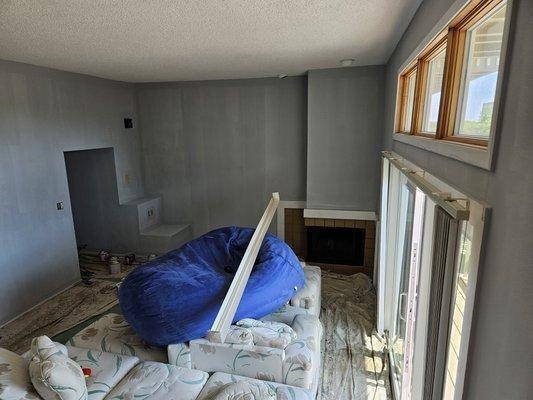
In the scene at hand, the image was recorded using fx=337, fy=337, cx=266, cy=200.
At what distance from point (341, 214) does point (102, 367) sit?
3.30 m

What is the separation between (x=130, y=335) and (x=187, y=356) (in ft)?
1.92

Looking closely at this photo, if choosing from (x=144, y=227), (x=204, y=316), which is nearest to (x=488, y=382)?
(x=204, y=316)

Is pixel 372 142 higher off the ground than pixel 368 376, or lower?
higher

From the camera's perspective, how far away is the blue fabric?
2.38 metres

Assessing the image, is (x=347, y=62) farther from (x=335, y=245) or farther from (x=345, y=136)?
(x=335, y=245)

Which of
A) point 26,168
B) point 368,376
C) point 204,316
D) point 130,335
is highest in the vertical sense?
point 26,168

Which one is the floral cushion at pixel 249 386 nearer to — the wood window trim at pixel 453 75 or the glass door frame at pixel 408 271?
the glass door frame at pixel 408 271

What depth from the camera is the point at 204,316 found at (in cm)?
239

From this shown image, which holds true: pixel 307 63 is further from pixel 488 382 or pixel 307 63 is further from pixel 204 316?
pixel 488 382

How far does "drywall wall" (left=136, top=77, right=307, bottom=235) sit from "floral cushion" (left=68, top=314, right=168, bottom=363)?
9.49ft

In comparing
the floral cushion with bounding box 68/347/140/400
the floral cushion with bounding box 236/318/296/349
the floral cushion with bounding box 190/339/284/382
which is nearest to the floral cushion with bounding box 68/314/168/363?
the floral cushion with bounding box 68/347/140/400

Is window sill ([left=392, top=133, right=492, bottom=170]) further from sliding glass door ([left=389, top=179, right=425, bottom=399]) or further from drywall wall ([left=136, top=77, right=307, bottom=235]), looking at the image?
drywall wall ([left=136, top=77, right=307, bottom=235])

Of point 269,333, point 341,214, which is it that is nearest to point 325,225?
point 341,214

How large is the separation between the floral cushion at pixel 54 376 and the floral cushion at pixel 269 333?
1.04 metres
